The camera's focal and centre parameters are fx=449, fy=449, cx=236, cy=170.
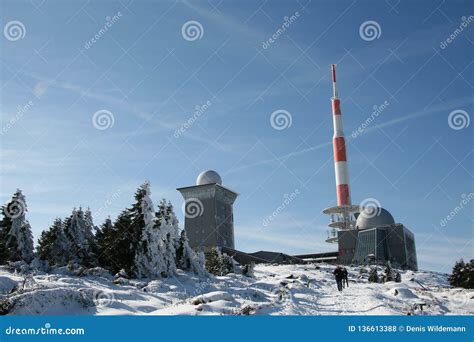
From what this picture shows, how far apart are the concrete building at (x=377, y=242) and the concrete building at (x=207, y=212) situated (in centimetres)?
2630

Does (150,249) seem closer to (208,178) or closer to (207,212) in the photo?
(207,212)

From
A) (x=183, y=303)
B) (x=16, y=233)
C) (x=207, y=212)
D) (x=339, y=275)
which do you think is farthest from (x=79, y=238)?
(x=207, y=212)

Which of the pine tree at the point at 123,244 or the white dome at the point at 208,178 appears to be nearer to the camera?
the pine tree at the point at 123,244

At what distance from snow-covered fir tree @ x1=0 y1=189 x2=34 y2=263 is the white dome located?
208 feet

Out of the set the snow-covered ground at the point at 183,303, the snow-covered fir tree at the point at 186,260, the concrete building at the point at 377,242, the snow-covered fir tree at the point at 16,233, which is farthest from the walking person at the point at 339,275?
the concrete building at the point at 377,242

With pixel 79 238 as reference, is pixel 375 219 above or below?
above

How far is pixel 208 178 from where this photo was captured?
102 metres

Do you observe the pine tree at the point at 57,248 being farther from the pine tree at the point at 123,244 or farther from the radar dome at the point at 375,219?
the radar dome at the point at 375,219

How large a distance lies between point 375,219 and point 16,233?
69.9 m

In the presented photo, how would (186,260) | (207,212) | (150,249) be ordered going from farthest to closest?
(207,212)
(186,260)
(150,249)

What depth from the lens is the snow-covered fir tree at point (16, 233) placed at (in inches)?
1426

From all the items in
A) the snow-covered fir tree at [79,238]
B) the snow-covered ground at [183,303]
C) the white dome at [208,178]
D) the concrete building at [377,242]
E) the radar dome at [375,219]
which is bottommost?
the snow-covered ground at [183,303]

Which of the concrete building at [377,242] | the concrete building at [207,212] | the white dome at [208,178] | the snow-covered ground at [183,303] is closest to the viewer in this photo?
the snow-covered ground at [183,303]

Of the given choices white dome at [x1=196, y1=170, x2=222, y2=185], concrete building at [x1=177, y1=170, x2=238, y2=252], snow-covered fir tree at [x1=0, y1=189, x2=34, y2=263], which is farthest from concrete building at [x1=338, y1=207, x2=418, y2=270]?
snow-covered fir tree at [x1=0, y1=189, x2=34, y2=263]
